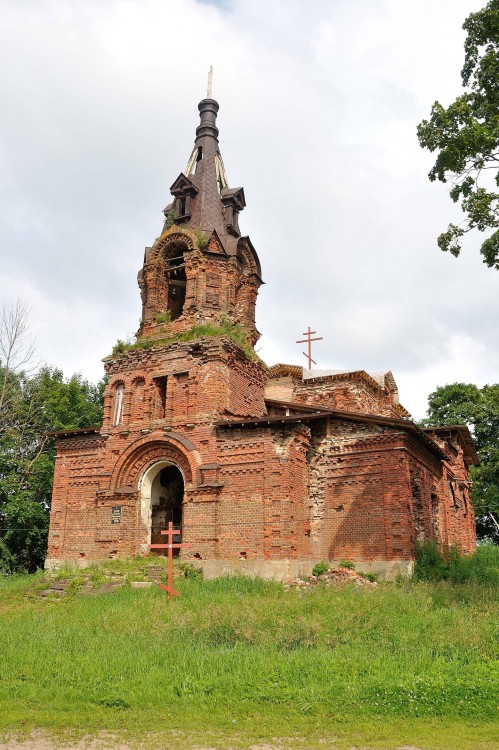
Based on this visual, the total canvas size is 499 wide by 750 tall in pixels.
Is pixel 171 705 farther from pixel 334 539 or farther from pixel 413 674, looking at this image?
pixel 334 539

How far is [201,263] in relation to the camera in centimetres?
2012

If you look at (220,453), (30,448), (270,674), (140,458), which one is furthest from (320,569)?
(30,448)

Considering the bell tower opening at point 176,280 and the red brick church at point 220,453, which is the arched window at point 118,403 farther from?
the bell tower opening at point 176,280

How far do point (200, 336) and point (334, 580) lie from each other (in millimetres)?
8120

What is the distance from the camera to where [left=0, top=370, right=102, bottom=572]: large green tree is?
25.5 m

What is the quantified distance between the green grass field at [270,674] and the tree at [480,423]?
860 inches

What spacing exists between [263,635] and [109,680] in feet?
8.58

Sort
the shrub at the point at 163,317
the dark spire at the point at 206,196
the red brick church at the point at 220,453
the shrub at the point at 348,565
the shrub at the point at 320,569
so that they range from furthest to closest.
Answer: the dark spire at the point at 206,196
the shrub at the point at 163,317
the red brick church at the point at 220,453
the shrub at the point at 348,565
the shrub at the point at 320,569

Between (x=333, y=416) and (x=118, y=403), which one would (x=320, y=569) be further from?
(x=118, y=403)

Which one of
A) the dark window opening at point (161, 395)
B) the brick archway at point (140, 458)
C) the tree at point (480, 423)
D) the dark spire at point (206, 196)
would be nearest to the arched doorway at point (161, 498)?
the brick archway at point (140, 458)

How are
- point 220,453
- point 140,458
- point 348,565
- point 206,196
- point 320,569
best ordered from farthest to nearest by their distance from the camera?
point 206,196, point 140,458, point 220,453, point 348,565, point 320,569

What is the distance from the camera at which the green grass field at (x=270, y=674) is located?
6.57 metres

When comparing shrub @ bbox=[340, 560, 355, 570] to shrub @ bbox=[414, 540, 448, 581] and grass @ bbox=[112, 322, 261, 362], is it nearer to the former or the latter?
shrub @ bbox=[414, 540, 448, 581]

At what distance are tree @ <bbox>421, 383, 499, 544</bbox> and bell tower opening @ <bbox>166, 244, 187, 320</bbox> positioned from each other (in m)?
19.3
